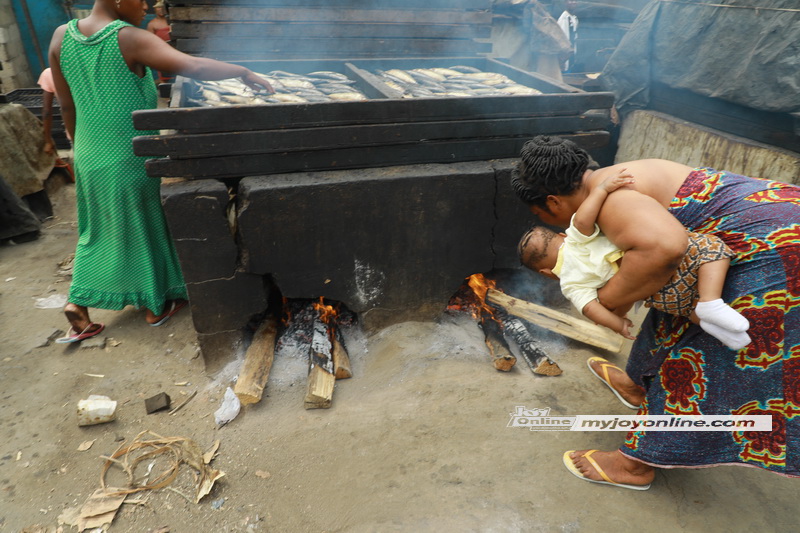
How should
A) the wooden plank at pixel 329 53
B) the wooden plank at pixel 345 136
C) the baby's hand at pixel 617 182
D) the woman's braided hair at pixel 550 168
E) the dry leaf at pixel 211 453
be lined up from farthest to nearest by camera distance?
the wooden plank at pixel 329 53, the wooden plank at pixel 345 136, the dry leaf at pixel 211 453, the woman's braided hair at pixel 550 168, the baby's hand at pixel 617 182

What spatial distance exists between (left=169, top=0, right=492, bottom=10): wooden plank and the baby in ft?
14.4

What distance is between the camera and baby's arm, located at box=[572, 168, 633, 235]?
2.07 m

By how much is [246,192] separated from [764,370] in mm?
2787

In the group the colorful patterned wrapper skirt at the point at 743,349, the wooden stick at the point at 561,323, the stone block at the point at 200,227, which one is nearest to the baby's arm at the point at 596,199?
the colorful patterned wrapper skirt at the point at 743,349

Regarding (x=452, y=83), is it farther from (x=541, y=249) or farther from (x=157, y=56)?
(x=541, y=249)

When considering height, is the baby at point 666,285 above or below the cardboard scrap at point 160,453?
above

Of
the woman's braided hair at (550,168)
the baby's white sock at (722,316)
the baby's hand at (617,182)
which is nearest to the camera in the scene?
the baby's white sock at (722,316)

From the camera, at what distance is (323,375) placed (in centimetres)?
325

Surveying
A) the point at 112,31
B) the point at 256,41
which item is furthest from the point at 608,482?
the point at 256,41

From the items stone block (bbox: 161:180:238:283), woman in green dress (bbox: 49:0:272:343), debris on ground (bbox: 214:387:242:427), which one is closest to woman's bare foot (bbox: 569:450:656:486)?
debris on ground (bbox: 214:387:242:427)

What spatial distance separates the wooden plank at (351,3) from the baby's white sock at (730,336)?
16.3 ft

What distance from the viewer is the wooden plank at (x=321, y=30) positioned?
16.6ft
